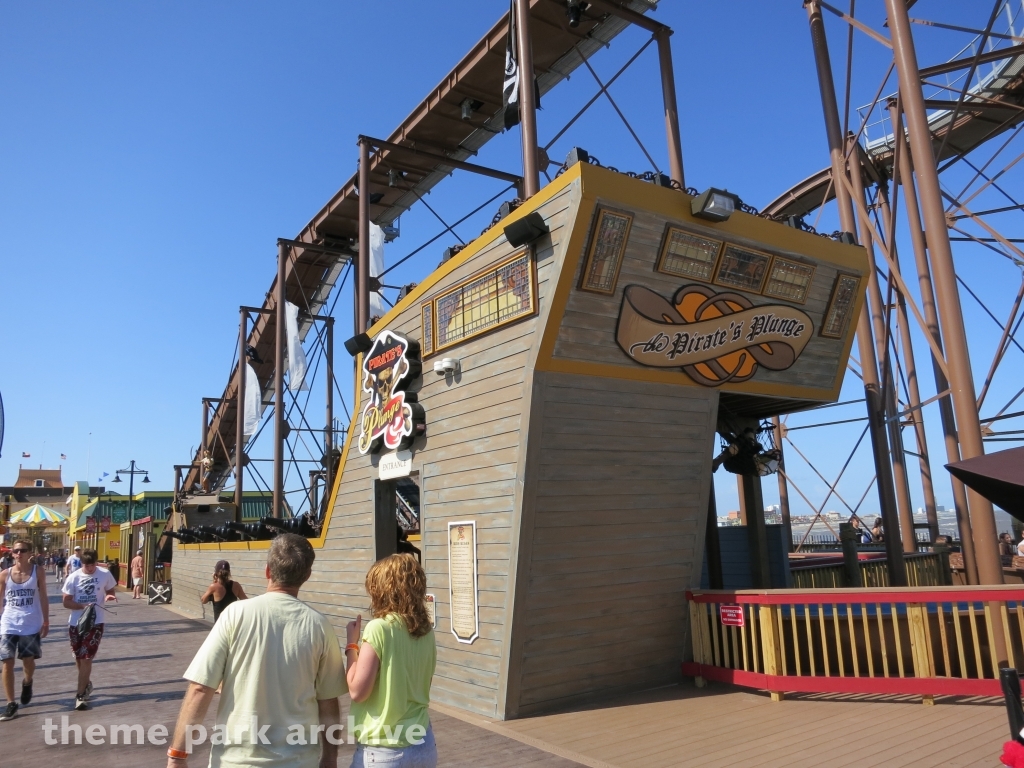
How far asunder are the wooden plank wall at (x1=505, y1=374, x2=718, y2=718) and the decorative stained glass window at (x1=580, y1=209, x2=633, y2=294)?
3.11 ft

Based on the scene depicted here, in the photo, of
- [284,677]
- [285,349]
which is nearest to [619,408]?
[284,677]

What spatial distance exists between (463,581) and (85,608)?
3.92m

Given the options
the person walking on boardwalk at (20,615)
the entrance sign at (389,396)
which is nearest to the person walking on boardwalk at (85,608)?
the person walking on boardwalk at (20,615)

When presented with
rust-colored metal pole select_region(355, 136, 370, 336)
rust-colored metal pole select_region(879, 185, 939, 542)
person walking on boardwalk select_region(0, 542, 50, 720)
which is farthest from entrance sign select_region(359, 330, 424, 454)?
rust-colored metal pole select_region(879, 185, 939, 542)

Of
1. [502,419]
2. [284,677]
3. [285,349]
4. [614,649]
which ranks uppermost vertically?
[285,349]

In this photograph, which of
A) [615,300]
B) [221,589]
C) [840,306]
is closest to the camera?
[221,589]

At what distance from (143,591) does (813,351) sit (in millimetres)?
24127

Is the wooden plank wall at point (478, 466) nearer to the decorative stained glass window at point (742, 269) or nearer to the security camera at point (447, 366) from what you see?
the security camera at point (447, 366)

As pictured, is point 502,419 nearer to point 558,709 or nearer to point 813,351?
point 558,709

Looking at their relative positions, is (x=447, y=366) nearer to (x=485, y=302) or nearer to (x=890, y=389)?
(x=485, y=302)

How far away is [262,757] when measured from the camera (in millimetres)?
2588

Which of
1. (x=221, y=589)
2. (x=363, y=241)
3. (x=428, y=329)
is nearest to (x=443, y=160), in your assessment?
(x=363, y=241)

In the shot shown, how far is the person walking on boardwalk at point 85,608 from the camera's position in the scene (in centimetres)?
729

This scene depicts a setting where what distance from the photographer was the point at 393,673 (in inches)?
112
